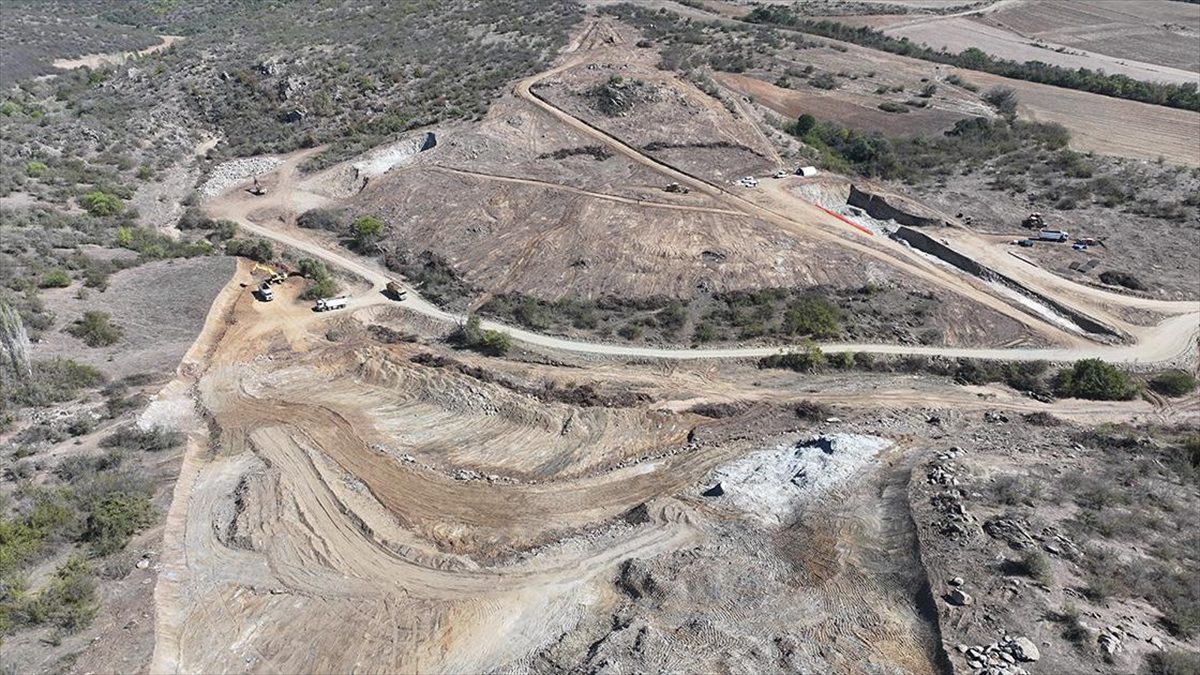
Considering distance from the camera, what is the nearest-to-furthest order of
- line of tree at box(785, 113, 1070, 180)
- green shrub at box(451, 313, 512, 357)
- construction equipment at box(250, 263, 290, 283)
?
green shrub at box(451, 313, 512, 357)
construction equipment at box(250, 263, 290, 283)
line of tree at box(785, 113, 1070, 180)

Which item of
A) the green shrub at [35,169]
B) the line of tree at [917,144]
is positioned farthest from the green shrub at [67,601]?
the line of tree at [917,144]

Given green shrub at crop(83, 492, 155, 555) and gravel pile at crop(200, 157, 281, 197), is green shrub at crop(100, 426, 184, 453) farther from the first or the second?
gravel pile at crop(200, 157, 281, 197)

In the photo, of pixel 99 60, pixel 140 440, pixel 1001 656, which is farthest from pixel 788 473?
pixel 99 60

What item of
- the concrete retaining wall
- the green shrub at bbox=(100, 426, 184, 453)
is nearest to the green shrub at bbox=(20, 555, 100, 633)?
the green shrub at bbox=(100, 426, 184, 453)

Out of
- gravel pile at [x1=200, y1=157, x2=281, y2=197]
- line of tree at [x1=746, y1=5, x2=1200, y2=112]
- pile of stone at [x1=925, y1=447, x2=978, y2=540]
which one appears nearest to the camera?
pile of stone at [x1=925, y1=447, x2=978, y2=540]

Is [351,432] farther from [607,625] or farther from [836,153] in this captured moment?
[836,153]

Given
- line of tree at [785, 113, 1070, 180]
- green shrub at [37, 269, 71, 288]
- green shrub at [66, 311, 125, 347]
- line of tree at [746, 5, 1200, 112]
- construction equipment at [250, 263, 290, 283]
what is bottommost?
construction equipment at [250, 263, 290, 283]

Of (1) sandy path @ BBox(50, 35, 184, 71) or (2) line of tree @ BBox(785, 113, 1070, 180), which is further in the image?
(1) sandy path @ BBox(50, 35, 184, 71)

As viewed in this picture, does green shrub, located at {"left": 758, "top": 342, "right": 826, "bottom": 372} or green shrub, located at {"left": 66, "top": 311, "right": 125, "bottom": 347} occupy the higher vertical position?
green shrub, located at {"left": 66, "top": 311, "right": 125, "bottom": 347}

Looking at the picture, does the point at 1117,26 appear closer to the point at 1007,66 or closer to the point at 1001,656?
the point at 1007,66
